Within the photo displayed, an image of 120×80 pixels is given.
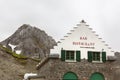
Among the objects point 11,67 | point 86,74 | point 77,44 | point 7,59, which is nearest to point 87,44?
point 77,44

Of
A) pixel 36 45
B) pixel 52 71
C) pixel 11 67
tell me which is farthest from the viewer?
pixel 36 45

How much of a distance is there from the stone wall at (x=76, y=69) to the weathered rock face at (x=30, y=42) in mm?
70261

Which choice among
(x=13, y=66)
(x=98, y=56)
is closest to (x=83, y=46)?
(x=98, y=56)

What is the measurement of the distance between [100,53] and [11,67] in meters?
41.7

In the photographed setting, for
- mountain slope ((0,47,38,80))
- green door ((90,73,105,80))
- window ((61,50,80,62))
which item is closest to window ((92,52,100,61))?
green door ((90,73,105,80))

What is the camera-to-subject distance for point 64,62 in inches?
1620

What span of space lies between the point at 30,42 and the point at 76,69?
257 ft

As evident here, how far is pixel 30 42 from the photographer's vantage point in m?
118

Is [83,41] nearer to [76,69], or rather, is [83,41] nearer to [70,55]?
[70,55]

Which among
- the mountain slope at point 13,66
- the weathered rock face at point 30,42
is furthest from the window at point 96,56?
the weathered rock face at point 30,42

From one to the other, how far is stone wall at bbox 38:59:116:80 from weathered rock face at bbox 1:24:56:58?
2766 inches

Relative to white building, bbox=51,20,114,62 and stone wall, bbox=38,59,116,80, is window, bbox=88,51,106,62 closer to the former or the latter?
white building, bbox=51,20,114,62

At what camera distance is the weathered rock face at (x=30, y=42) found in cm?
11525

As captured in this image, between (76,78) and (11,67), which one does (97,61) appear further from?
(11,67)
